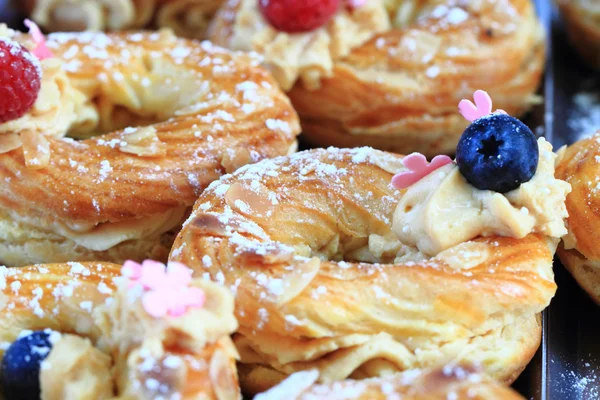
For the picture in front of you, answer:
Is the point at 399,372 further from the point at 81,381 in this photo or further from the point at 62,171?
the point at 62,171

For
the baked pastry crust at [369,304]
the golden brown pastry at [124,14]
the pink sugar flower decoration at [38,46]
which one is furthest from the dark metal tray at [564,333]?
the pink sugar flower decoration at [38,46]

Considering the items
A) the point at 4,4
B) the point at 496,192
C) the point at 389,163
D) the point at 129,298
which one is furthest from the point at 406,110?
the point at 4,4

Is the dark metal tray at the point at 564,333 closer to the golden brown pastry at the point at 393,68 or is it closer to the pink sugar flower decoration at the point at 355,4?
the golden brown pastry at the point at 393,68

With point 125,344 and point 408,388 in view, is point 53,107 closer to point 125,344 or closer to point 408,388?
point 125,344

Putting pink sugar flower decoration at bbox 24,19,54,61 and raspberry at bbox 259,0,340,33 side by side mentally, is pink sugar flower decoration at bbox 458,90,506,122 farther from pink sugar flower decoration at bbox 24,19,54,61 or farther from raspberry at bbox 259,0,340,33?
pink sugar flower decoration at bbox 24,19,54,61

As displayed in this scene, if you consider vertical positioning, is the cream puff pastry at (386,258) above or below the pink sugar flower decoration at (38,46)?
below

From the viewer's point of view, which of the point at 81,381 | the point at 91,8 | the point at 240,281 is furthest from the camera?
the point at 91,8

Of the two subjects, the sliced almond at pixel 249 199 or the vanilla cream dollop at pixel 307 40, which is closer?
the sliced almond at pixel 249 199

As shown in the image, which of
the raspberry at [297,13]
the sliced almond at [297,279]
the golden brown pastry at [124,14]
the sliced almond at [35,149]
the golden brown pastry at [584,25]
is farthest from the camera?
the golden brown pastry at [584,25]
